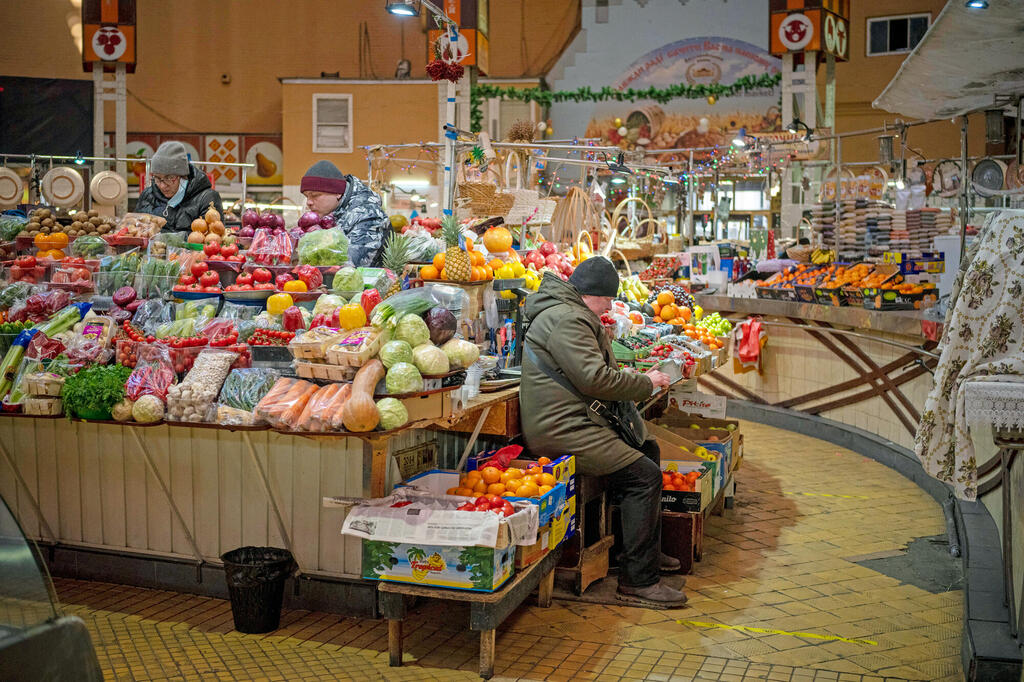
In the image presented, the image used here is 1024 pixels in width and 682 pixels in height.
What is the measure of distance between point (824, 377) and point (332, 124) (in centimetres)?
1167

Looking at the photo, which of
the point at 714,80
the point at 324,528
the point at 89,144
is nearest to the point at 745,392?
the point at 324,528

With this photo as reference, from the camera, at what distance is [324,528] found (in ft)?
15.8

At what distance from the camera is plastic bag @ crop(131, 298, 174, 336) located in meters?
5.43

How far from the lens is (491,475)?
15.3 ft

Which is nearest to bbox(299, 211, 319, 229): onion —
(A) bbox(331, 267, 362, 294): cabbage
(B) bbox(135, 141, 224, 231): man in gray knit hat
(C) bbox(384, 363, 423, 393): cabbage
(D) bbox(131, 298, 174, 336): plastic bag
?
(A) bbox(331, 267, 362, 294): cabbage

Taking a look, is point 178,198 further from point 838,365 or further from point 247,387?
point 838,365

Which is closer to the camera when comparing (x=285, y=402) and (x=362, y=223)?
(x=285, y=402)

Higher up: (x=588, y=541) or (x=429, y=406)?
(x=429, y=406)

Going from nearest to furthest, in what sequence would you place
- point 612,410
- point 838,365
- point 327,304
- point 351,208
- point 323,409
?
point 323,409, point 327,304, point 612,410, point 351,208, point 838,365

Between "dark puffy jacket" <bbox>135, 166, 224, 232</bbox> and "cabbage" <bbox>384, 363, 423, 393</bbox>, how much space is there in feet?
11.5

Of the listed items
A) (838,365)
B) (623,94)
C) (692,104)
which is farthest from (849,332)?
(692,104)

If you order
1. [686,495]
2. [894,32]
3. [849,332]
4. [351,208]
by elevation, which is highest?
[894,32]

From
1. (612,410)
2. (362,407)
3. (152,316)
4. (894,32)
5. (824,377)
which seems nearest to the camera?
(362,407)

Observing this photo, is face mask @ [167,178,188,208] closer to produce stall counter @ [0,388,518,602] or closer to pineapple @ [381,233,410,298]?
pineapple @ [381,233,410,298]
